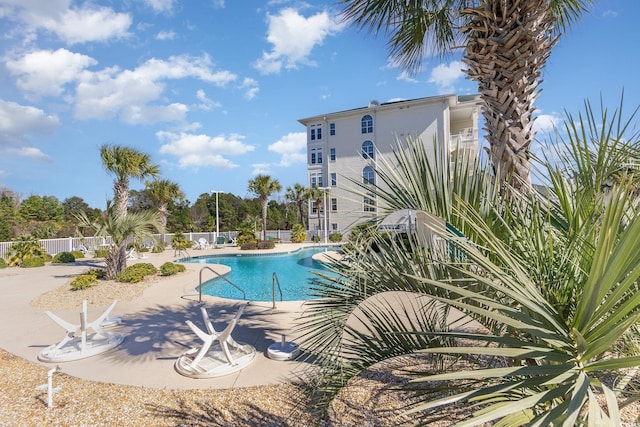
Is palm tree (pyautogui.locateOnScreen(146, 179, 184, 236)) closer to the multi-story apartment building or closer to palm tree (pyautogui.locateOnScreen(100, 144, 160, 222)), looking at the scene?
the multi-story apartment building

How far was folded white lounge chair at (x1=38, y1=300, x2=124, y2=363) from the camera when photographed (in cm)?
519

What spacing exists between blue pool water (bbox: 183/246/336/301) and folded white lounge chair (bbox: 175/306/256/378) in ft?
5.84

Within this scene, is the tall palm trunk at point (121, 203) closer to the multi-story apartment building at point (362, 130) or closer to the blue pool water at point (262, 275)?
the blue pool water at point (262, 275)

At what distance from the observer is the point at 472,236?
260 centimetres

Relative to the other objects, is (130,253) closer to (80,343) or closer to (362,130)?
(80,343)

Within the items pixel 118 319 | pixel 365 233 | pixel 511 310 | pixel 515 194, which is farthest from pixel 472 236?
pixel 118 319

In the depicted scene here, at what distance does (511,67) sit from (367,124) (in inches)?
1103

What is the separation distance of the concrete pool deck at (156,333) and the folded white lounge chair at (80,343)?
0.41ft

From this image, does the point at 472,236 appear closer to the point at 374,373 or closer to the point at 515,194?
the point at 515,194

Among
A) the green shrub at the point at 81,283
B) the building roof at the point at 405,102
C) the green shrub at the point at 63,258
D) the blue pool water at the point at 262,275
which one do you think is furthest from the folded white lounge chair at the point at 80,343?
the building roof at the point at 405,102

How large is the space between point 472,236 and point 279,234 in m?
31.7

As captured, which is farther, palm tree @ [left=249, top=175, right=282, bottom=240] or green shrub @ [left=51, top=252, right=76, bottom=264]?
palm tree @ [left=249, top=175, right=282, bottom=240]

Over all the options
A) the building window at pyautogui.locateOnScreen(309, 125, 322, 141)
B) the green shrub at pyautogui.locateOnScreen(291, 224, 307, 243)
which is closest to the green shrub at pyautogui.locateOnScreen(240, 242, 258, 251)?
the green shrub at pyautogui.locateOnScreen(291, 224, 307, 243)

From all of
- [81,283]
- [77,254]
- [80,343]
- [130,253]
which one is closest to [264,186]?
[77,254]
